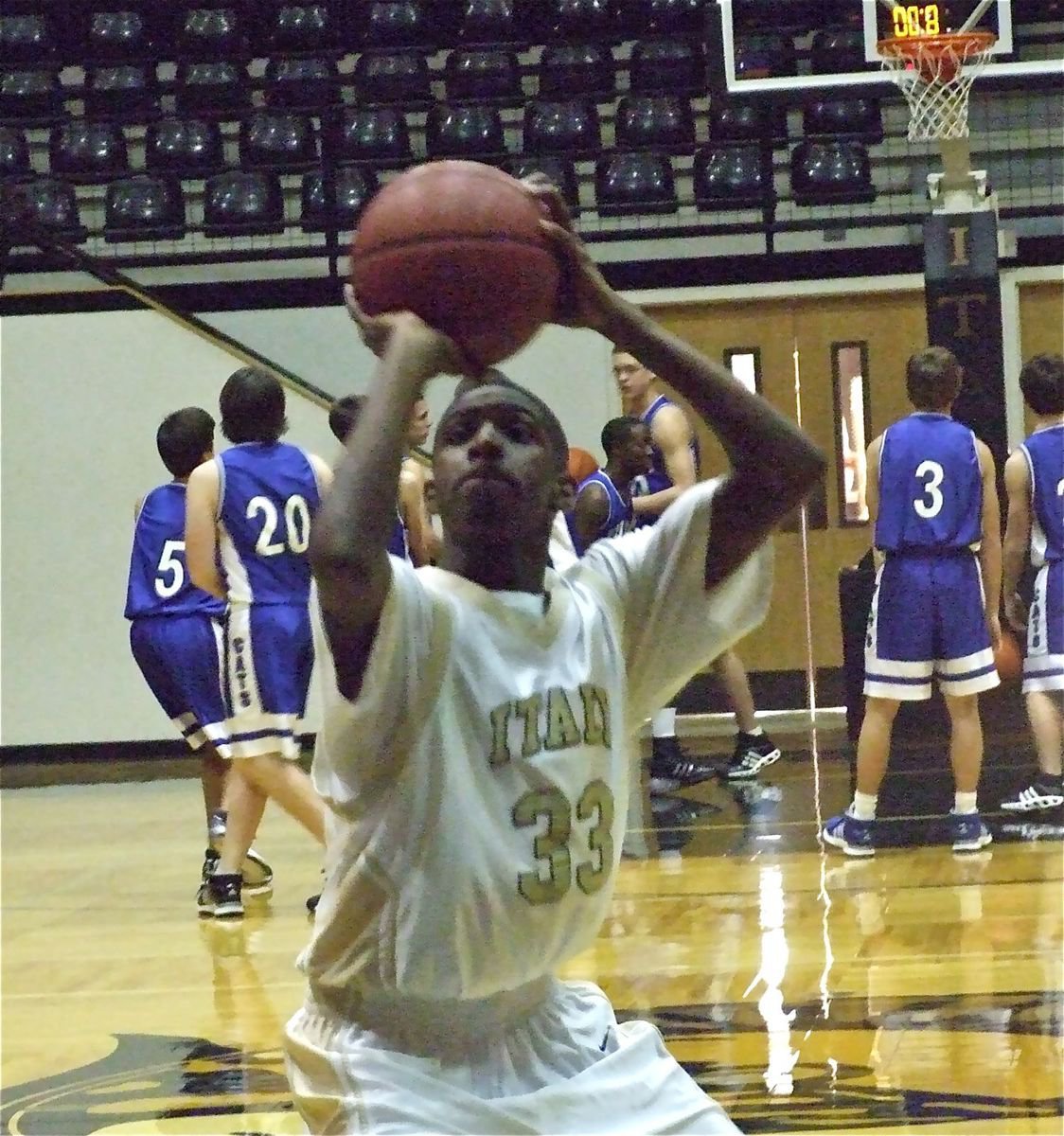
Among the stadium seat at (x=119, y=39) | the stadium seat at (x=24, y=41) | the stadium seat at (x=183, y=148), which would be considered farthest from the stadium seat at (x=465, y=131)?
the stadium seat at (x=24, y=41)

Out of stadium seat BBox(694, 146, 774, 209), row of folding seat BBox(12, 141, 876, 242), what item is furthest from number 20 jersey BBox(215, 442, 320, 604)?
stadium seat BBox(694, 146, 774, 209)

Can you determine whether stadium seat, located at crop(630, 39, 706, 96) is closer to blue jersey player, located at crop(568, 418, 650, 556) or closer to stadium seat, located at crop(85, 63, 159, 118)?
stadium seat, located at crop(85, 63, 159, 118)

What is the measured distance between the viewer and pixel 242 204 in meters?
12.3

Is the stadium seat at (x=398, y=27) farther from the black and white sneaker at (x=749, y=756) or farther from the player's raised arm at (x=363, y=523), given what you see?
the player's raised arm at (x=363, y=523)

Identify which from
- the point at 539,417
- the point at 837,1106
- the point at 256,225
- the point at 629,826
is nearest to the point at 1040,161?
the point at 256,225

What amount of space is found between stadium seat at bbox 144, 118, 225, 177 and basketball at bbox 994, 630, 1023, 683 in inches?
288

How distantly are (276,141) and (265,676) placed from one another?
7143mm

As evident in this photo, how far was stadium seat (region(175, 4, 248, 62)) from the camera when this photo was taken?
13.2 meters

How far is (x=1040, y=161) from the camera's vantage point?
41.1ft

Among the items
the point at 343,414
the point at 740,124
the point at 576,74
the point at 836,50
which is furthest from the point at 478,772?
the point at 576,74

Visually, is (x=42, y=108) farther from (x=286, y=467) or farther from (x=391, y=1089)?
(x=391, y=1089)

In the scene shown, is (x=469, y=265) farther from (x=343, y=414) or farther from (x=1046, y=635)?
(x=1046, y=635)

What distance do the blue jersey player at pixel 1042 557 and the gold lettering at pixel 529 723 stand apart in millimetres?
5173

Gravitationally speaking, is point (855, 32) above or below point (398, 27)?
below
